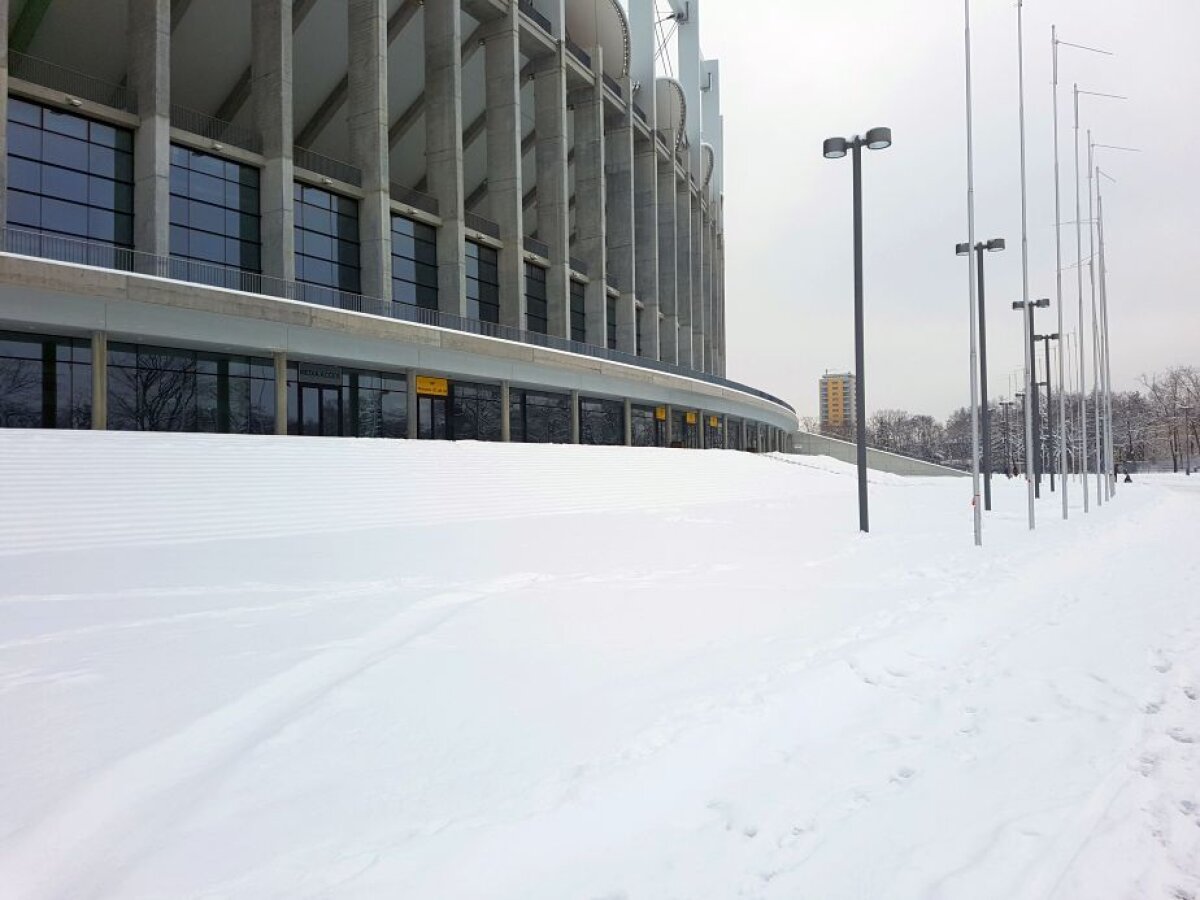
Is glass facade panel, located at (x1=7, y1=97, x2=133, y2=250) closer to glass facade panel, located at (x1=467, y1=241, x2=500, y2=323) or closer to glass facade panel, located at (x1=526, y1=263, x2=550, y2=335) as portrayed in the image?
glass facade panel, located at (x1=467, y1=241, x2=500, y2=323)

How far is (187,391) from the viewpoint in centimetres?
2847

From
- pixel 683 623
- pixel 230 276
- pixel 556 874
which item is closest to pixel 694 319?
pixel 230 276

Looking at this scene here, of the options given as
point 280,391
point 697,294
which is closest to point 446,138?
point 280,391

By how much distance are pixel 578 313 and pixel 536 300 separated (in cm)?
456

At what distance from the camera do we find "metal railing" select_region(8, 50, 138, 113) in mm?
27906

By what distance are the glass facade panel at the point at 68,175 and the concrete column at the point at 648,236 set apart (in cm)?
3434

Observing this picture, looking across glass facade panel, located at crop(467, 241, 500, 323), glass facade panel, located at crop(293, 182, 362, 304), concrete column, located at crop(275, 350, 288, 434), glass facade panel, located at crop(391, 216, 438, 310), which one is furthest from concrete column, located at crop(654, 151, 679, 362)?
concrete column, located at crop(275, 350, 288, 434)

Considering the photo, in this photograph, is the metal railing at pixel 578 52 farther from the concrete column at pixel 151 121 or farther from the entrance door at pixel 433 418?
the concrete column at pixel 151 121

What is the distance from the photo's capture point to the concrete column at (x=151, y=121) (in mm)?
26609

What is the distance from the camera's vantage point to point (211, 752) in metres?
4.46

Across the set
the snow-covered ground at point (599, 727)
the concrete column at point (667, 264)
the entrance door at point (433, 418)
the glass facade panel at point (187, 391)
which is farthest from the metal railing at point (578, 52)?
the snow-covered ground at point (599, 727)

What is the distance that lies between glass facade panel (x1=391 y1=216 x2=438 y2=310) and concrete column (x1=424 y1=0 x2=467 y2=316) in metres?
1.85

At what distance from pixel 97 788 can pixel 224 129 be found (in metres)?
36.4

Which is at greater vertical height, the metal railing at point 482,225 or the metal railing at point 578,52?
the metal railing at point 578,52
